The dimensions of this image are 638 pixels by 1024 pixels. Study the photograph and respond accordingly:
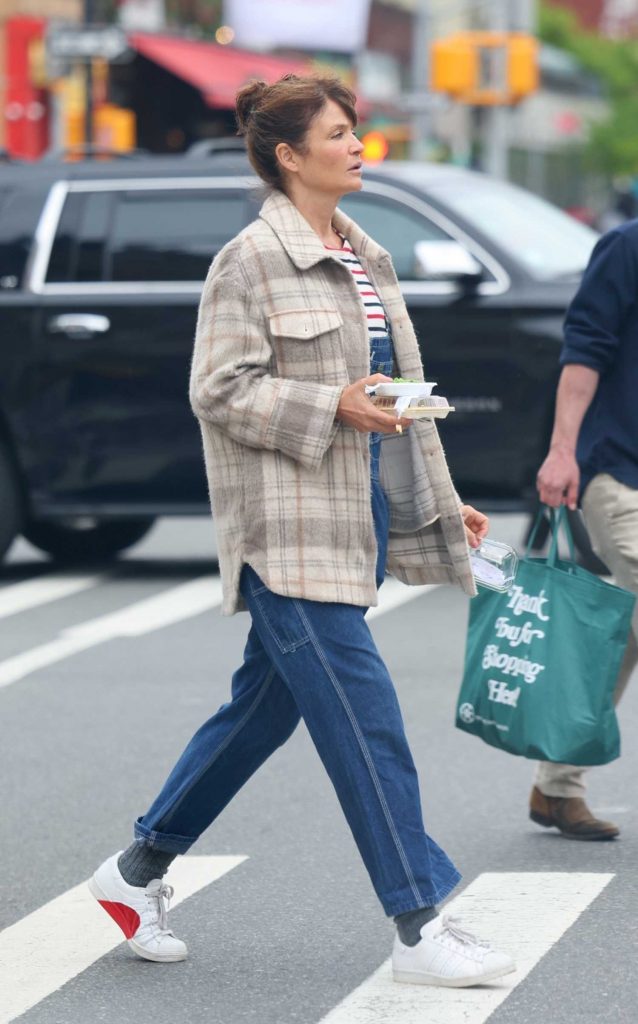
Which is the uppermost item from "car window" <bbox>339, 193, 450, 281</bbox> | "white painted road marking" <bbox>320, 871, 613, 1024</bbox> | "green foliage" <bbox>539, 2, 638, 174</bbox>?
"car window" <bbox>339, 193, 450, 281</bbox>

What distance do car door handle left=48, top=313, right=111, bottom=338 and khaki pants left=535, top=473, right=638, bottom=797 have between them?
17.3 feet

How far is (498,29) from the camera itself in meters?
35.0

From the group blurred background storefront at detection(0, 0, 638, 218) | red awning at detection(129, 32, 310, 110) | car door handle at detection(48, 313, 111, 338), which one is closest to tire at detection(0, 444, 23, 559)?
car door handle at detection(48, 313, 111, 338)

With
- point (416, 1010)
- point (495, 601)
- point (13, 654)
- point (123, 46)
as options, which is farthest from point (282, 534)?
point (123, 46)

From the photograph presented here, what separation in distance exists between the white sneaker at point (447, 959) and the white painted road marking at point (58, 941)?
0.72 m

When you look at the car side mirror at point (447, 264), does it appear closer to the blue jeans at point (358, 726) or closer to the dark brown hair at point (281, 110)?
the dark brown hair at point (281, 110)

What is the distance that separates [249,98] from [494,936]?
1823mm

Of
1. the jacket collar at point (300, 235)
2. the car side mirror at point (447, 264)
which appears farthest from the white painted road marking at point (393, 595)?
the jacket collar at point (300, 235)

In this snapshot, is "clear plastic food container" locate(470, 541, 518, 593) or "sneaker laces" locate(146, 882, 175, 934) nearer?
"sneaker laces" locate(146, 882, 175, 934)

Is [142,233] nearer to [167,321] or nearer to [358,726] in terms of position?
[167,321]

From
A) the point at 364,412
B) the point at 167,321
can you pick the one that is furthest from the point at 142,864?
the point at 167,321

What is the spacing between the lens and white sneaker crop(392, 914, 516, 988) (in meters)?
4.53

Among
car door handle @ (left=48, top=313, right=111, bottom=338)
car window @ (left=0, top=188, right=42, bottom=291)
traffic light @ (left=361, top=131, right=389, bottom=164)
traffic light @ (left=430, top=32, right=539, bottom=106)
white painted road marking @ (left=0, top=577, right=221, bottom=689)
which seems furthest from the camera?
traffic light @ (left=430, top=32, right=539, bottom=106)

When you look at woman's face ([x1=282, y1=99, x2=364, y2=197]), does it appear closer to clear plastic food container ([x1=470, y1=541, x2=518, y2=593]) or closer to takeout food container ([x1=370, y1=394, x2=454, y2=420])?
takeout food container ([x1=370, y1=394, x2=454, y2=420])
